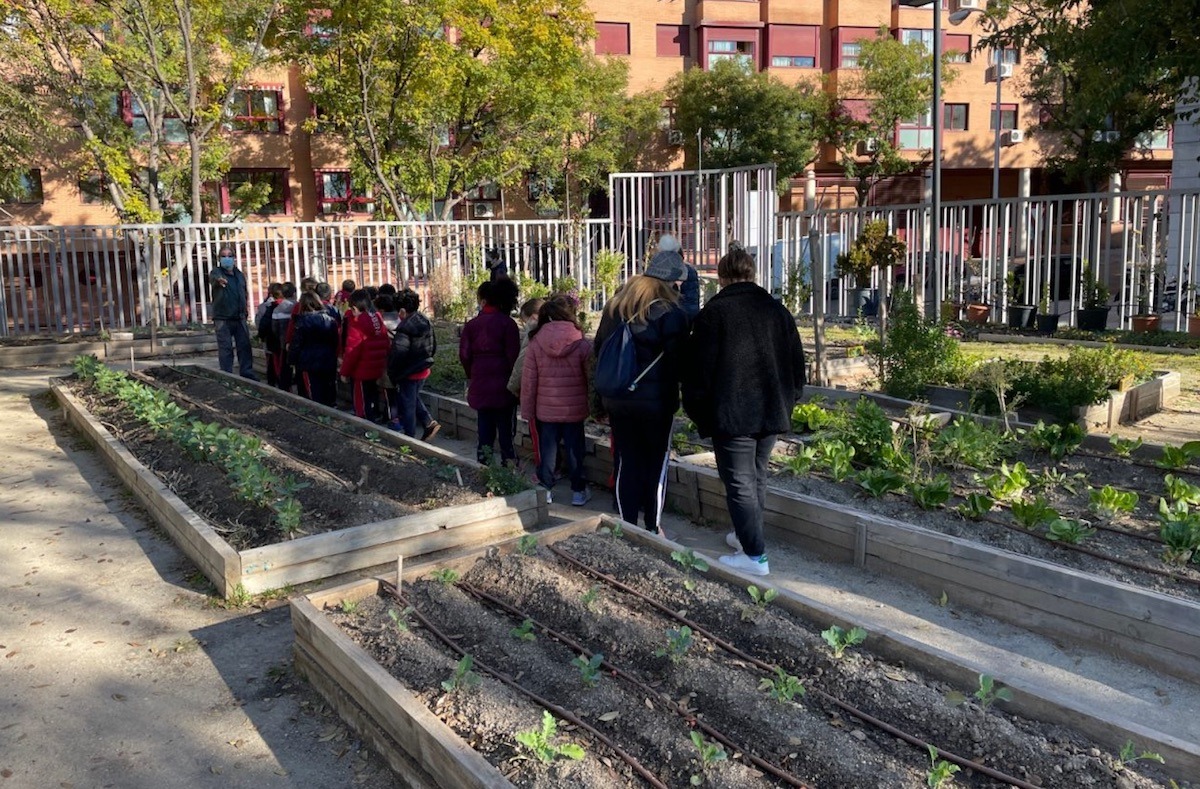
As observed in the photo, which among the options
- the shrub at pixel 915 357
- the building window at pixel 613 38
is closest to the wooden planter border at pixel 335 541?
the shrub at pixel 915 357

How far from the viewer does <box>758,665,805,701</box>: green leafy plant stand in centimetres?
368

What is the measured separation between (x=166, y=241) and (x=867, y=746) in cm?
1787

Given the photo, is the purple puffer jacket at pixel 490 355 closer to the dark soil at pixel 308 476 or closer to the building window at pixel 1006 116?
the dark soil at pixel 308 476

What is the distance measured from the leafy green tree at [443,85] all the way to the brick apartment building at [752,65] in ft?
9.80

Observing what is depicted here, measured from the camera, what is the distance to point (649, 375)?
18.5ft

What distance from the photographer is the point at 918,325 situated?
9.24 metres

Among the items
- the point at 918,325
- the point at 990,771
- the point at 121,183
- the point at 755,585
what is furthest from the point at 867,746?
the point at 121,183

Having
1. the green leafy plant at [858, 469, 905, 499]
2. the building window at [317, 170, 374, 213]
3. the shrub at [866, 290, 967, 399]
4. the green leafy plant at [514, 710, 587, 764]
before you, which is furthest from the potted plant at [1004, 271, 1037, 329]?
the building window at [317, 170, 374, 213]

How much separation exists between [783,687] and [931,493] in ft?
8.27

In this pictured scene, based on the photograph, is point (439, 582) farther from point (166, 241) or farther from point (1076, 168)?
point (1076, 168)

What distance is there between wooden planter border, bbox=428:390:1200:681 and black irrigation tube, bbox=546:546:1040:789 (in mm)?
1548

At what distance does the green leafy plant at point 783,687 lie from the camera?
145 inches

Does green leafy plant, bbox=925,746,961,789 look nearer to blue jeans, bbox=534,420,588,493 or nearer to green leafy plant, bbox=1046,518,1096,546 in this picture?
green leafy plant, bbox=1046,518,1096,546

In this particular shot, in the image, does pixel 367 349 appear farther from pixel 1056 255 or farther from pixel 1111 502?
pixel 1056 255
